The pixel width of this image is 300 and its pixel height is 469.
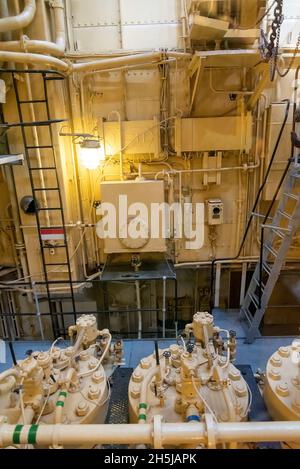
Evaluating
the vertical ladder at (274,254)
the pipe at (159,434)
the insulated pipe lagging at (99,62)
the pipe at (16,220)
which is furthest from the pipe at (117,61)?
the pipe at (159,434)

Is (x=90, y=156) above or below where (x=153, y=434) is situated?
above

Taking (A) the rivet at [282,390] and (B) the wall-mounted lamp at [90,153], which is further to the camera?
(B) the wall-mounted lamp at [90,153]

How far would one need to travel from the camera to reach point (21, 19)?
3.26 metres

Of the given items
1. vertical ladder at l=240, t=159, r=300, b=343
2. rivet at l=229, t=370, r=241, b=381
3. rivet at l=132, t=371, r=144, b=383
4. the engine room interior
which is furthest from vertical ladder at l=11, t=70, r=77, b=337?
vertical ladder at l=240, t=159, r=300, b=343

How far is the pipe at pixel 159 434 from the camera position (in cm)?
105

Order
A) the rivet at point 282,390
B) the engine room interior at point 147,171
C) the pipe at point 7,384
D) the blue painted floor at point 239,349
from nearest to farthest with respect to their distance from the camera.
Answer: the pipe at point 7,384, the rivet at point 282,390, the blue painted floor at point 239,349, the engine room interior at point 147,171

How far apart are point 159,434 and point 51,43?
13.3 ft

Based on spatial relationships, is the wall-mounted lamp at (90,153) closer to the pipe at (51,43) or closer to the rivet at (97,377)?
the pipe at (51,43)

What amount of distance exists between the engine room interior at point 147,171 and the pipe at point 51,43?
15 mm

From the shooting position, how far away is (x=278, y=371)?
2.21 m

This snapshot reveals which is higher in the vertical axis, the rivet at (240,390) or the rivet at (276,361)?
the rivet at (276,361)

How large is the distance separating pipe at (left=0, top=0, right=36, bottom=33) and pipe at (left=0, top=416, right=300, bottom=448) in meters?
3.93

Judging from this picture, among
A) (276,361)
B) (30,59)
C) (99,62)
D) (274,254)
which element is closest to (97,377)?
(276,361)

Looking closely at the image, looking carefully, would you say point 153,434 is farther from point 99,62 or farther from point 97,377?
point 99,62
